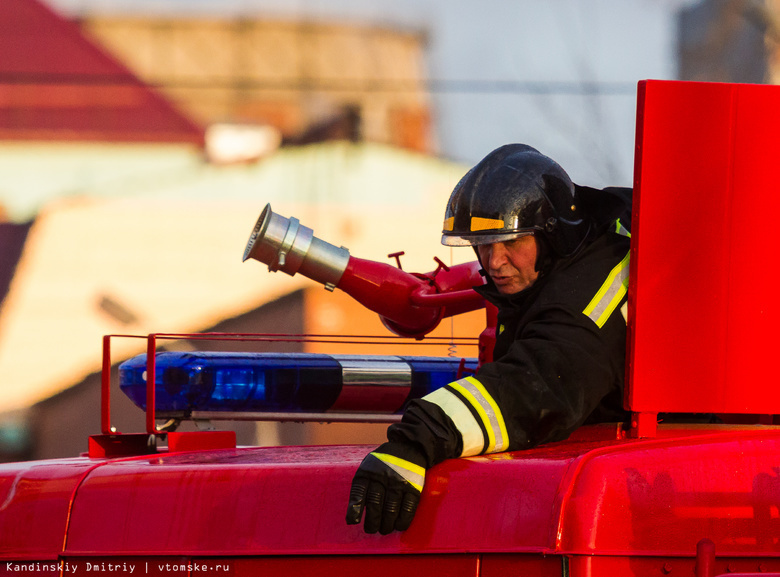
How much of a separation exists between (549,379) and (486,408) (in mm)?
148

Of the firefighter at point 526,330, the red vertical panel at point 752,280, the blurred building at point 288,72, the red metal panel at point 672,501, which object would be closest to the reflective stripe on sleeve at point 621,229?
the firefighter at point 526,330

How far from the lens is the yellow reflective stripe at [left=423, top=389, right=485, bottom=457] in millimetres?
1943

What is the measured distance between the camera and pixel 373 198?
23.9 ft

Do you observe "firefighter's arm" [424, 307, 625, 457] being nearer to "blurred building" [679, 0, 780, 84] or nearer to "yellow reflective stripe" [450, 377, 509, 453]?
"yellow reflective stripe" [450, 377, 509, 453]

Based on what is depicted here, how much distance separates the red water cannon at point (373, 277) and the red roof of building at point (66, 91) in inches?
178

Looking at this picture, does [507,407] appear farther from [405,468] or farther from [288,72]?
[288,72]

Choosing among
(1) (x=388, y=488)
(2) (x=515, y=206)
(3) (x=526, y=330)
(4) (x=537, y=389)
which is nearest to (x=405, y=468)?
(1) (x=388, y=488)

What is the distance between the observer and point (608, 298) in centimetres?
213

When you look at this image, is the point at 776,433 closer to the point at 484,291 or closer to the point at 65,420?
the point at 484,291

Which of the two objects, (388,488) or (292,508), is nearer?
(388,488)

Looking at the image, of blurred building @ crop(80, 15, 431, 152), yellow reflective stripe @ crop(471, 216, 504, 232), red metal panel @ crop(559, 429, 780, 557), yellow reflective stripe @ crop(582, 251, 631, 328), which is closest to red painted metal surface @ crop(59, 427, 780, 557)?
red metal panel @ crop(559, 429, 780, 557)

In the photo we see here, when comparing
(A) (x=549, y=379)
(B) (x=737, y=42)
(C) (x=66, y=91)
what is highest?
(B) (x=737, y=42)

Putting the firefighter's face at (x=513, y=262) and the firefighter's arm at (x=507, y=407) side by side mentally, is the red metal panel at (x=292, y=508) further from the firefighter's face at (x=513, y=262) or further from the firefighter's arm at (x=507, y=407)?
the firefighter's face at (x=513, y=262)

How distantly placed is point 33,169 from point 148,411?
5.03m
